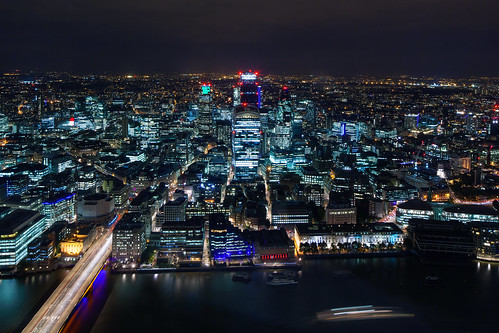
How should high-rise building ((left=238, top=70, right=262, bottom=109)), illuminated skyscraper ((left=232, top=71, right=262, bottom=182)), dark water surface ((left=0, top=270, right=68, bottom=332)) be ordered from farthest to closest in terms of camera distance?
high-rise building ((left=238, top=70, right=262, bottom=109)) < illuminated skyscraper ((left=232, top=71, right=262, bottom=182)) < dark water surface ((left=0, top=270, right=68, bottom=332))

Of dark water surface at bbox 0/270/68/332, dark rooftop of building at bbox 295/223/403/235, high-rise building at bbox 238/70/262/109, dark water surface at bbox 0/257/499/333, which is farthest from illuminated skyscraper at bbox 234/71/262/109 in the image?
dark water surface at bbox 0/270/68/332

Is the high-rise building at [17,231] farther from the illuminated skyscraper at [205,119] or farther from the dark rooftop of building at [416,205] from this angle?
the illuminated skyscraper at [205,119]

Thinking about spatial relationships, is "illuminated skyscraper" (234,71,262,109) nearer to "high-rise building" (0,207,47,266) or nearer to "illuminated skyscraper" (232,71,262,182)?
"illuminated skyscraper" (232,71,262,182)

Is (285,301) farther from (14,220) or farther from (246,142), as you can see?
(246,142)

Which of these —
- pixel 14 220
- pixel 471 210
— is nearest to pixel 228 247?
pixel 14 220

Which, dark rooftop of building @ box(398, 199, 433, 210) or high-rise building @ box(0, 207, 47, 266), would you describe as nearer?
high-rise building @ box(0, 207, 47, 266)

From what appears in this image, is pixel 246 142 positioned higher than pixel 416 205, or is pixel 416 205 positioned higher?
pixel 246 142

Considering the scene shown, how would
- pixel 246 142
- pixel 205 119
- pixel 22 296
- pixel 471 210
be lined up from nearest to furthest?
pixel 22 296 → pixel 471 210 → pixel 246 142 → pixel 205 119

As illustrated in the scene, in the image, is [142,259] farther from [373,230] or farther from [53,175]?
[53,175]
